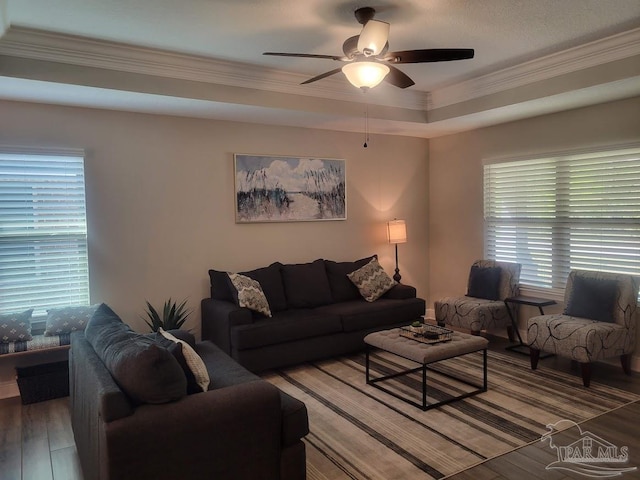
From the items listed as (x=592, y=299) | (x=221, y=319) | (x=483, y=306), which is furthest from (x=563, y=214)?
(x=221, y=319)

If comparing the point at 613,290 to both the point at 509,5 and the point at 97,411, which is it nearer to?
the point at 509,5

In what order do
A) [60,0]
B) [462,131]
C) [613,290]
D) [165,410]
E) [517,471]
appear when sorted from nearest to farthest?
[165,410], [517,471], [60,0], [613,290], [462,131]

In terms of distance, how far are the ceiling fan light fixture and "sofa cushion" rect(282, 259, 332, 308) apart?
8.73 ft

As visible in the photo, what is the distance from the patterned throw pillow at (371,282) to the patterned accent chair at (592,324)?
5.20 feet

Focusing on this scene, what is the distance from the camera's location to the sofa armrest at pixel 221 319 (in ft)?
13.8

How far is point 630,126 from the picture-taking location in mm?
4219

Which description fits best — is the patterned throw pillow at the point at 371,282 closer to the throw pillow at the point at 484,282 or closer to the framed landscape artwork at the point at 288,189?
the framed landscape artwork at the point at 288,189

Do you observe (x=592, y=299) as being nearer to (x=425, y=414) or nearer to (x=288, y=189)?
(x=425, y=414)

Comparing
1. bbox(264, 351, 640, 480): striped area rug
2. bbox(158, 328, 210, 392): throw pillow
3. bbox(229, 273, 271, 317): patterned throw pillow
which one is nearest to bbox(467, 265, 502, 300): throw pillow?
bbox(264, 351, 640, 480): striped area rug

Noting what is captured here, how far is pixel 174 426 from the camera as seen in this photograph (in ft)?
6.62

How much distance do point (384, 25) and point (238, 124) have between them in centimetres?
253

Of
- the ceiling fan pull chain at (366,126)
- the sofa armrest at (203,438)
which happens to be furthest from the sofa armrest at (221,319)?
the ceiling fan pull chain at (366,126)

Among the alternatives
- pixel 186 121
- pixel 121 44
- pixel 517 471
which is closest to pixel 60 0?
pixel 121 44

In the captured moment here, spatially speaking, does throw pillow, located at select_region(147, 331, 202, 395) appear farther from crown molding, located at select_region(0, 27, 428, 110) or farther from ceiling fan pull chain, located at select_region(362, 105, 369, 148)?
ceiling fan pull chain, located at select_region(362, 105, 369, 148)
